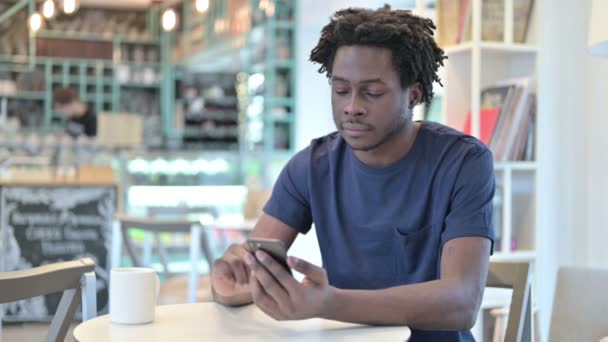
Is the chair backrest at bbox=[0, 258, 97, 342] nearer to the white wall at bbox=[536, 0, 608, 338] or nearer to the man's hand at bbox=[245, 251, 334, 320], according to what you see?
the man's hand at bbox=[245, 251, 334, 320]

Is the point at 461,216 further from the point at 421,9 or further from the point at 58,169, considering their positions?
the point at 58,169

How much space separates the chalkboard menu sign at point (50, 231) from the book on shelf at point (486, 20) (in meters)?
2.70

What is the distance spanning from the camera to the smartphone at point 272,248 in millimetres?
1278

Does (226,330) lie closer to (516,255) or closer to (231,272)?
(231,272)

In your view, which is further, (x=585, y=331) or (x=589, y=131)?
(x=589, y=131)

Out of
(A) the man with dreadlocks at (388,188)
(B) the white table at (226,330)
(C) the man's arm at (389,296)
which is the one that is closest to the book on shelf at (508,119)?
(A) the man with dreadlocks at (388,188)

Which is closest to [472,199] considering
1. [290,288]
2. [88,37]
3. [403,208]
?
[403,208]

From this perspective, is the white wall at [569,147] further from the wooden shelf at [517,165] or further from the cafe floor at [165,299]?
the cafe floor at [165,299]

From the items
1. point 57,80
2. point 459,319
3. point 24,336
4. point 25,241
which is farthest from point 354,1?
point 57,80

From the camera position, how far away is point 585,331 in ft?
Answer: 7.02

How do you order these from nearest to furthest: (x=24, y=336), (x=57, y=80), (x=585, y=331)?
(x=585, y=331)
(x=24, y=336)
(x=57, y=80)

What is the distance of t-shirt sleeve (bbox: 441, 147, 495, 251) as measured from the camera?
1607 mm

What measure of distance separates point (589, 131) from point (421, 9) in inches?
35.3

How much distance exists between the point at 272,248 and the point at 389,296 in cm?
27
